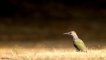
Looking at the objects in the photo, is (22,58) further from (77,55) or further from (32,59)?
(77,55)

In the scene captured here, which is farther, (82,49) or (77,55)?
(82,49)

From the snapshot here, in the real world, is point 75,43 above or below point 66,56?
above

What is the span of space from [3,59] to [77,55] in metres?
1.25

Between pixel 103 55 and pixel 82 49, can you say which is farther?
pixel 82 49

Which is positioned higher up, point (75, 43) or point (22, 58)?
point (75, 43)

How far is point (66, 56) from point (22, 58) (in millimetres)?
736

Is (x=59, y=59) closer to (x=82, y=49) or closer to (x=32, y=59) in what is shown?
(x=32, y=59)

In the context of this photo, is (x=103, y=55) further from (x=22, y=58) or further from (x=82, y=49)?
(x=22, y=58)

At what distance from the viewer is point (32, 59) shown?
589cm

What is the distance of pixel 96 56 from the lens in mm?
6105

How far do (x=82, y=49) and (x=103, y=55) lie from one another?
27.6 inches

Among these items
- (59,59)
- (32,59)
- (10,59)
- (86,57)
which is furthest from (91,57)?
(10,59)

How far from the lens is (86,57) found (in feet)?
19.8

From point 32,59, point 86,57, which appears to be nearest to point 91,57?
point 86,57
